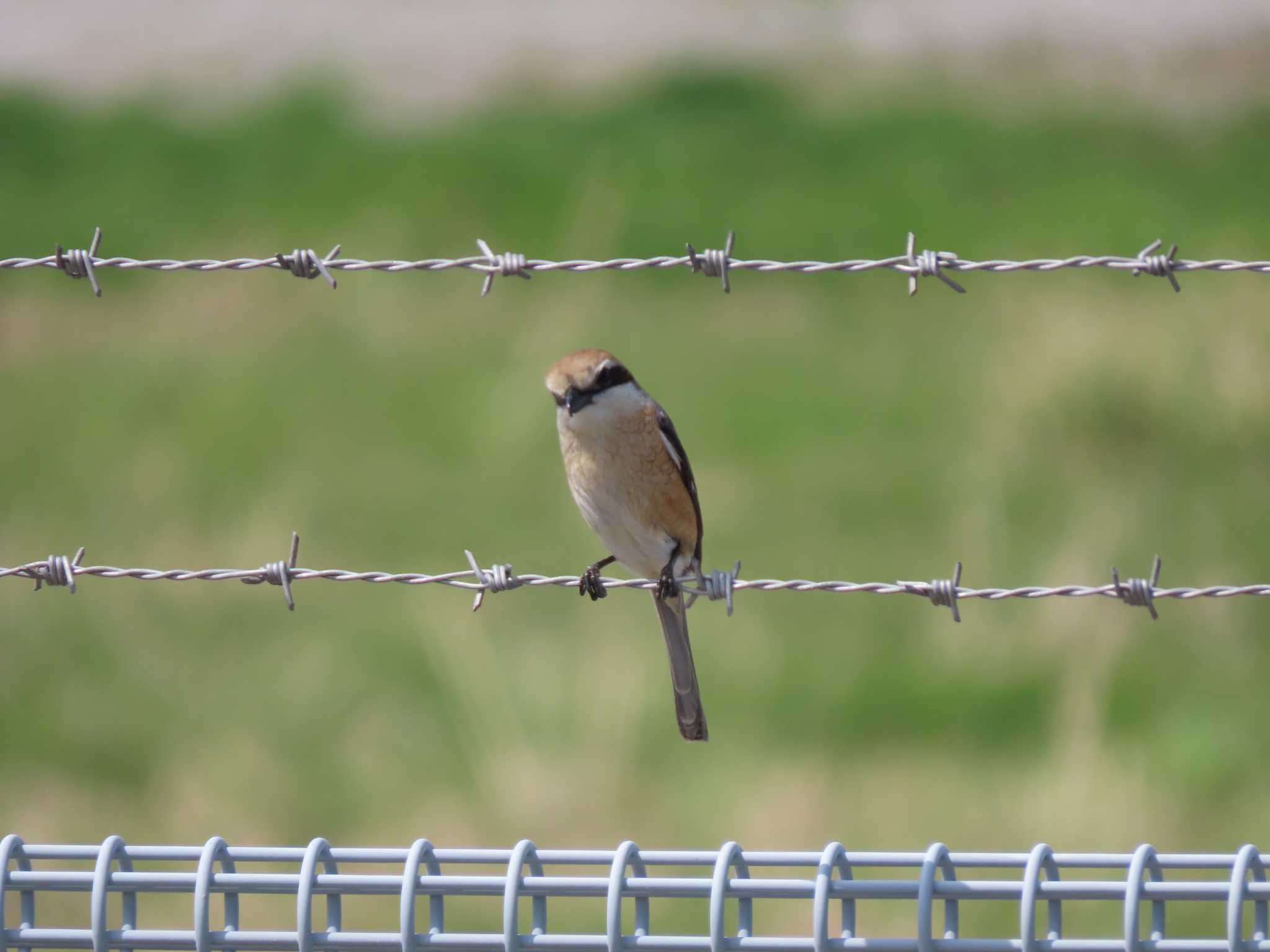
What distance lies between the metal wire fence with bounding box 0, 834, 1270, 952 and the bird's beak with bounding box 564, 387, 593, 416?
172cm

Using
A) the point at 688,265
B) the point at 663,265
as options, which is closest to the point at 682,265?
the point at 688,265

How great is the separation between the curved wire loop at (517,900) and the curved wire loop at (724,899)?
339mm

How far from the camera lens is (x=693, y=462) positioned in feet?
46.0

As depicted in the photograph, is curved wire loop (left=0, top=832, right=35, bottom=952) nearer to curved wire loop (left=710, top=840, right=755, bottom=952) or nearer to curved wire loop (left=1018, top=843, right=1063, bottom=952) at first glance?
curved wire loop (left=710, top=840, right=755, bottom=952)

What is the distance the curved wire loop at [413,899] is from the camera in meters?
2.83

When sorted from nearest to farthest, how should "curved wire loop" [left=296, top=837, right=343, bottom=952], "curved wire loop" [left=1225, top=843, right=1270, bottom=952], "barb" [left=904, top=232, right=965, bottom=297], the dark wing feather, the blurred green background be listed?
"curved wire loop" [left=1225, top=843, right=1270, bottom=952]
"curved wire loop" [left=296, top=837, right=343, bottom=952]
"barb" [left=904, top=232, right=965, bottom=297]
the dark wing feather
the blurred green background

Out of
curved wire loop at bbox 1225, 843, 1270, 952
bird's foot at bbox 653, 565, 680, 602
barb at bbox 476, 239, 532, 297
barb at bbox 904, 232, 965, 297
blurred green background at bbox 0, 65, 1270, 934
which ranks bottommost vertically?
curved wire loop at bbox 1225, 843, 1270, 952

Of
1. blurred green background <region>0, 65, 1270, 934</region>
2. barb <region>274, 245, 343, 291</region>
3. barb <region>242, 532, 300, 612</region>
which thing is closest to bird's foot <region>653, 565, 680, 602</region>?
barb <region>242, 532, 300, 612</region>

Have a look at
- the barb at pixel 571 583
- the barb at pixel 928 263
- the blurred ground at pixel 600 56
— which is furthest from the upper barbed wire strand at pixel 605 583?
the blurred ground at pixel 600 56

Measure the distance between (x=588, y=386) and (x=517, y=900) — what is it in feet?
6.20

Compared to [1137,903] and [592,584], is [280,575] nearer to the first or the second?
[592,584]

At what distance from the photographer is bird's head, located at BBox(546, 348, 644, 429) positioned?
14.6 feet

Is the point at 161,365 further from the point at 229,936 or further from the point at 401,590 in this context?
the point at 229,936

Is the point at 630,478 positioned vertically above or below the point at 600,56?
below
